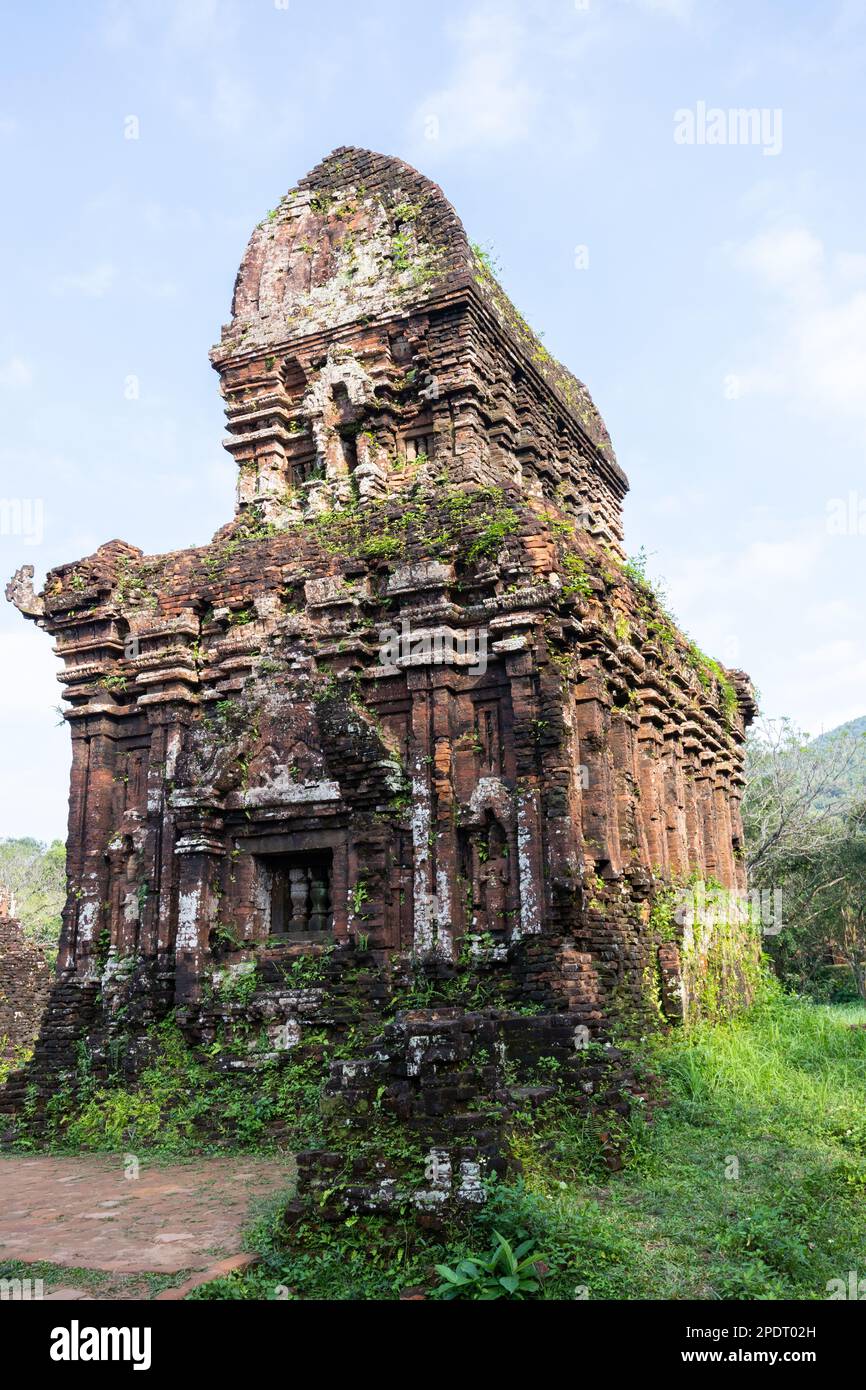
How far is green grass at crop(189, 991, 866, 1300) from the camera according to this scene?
221 inches

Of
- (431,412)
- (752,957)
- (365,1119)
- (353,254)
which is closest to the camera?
(365,1119)

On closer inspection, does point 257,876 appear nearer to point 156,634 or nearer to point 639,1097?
point 156,634

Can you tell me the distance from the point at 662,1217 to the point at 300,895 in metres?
5.85

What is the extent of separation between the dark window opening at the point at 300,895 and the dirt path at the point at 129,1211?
2566mm

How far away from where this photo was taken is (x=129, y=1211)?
7895 millimetres

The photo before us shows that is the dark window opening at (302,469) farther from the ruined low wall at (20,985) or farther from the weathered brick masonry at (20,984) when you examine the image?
the weathered brick masonry at (20,984)

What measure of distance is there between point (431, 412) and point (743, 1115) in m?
9.44

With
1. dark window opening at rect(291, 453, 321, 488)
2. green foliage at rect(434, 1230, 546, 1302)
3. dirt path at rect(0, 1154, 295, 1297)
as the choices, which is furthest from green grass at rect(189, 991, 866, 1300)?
dark window opening at rect(291, 453, 321, 488)

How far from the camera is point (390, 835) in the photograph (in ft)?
35.7

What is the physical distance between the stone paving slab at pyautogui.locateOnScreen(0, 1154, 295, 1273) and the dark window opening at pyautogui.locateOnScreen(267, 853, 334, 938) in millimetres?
2562

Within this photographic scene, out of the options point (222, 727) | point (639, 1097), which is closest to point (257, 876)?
point (222, 727)

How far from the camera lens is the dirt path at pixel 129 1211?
658 centimetres

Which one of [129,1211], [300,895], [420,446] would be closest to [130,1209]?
[129,1211]

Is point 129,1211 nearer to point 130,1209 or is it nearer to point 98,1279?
point 130,1209
